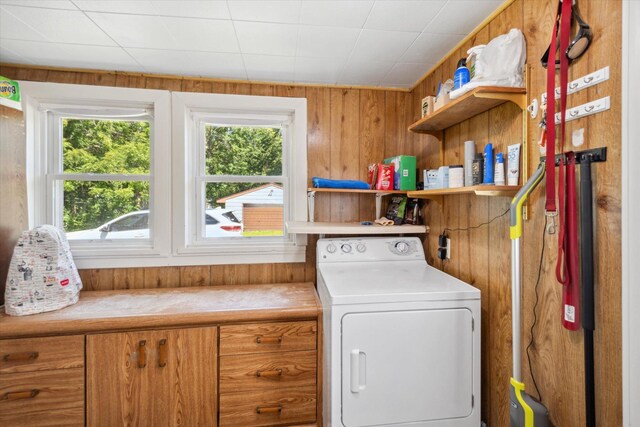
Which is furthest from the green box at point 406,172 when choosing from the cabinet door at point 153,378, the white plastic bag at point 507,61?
the cabinet door at point 153,378

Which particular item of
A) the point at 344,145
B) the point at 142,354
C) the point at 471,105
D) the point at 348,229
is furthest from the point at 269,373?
the point at 471,105

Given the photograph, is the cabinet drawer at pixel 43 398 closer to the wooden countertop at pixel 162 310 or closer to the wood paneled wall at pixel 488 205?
the wooden countertop at pixel 162 310

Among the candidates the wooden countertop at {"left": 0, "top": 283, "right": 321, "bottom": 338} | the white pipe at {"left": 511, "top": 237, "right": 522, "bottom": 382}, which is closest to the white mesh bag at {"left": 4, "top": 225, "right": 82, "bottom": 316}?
the wooden countertop at {"left": 0, "top": 283, "right": 321, "bottom": 338}

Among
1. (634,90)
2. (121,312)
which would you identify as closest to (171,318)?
(121,312)

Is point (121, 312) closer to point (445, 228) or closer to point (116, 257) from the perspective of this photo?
point (116, 257)

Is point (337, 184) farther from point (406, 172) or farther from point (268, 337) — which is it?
point (268, 337)

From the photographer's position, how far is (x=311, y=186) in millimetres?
2203

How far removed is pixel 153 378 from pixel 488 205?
6.52ft

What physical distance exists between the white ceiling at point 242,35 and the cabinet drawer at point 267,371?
5.82ft

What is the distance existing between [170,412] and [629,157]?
2.25 m

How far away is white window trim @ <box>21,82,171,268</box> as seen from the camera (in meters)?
1.94

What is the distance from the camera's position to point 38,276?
1607 mm

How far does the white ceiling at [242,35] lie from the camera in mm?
1350

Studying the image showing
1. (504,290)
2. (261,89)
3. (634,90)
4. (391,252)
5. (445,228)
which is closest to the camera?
(634,90)
